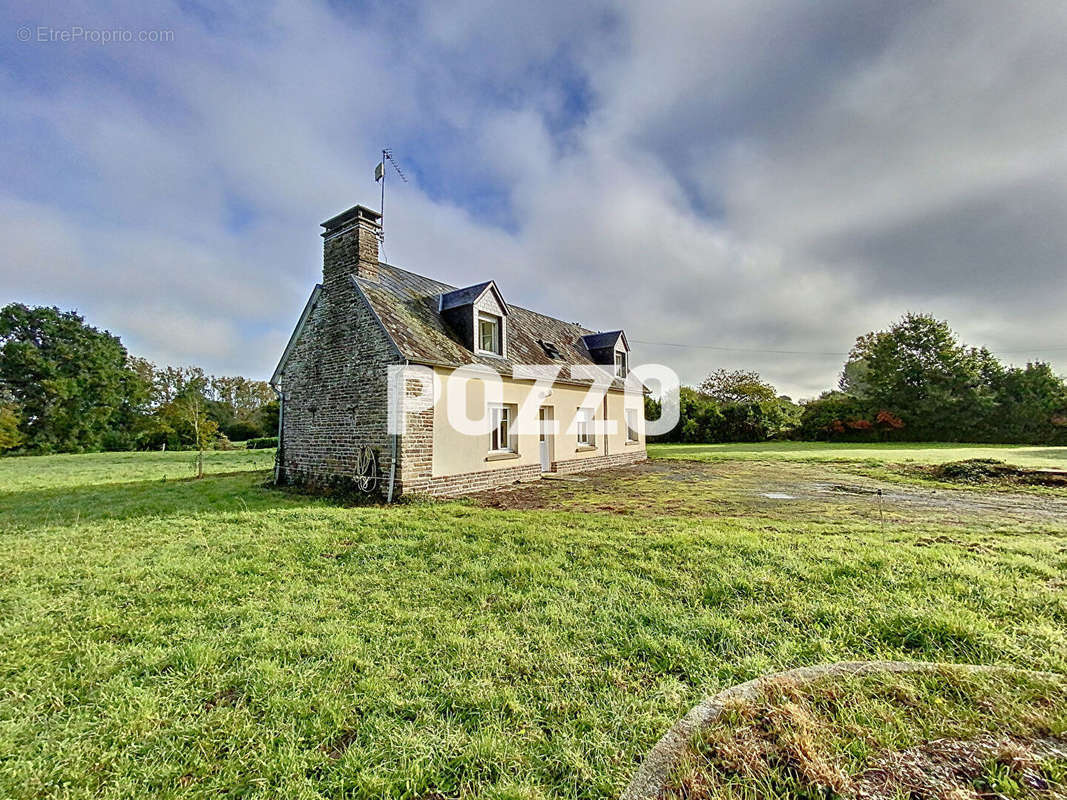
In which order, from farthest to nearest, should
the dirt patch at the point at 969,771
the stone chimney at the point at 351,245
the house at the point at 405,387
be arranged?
the stone chimney at the point at 351,245, the house at the point at 405,387, the dirt patch at the point at 969,771

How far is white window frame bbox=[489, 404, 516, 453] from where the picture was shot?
36.8ft

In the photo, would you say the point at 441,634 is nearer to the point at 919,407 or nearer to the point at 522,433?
the point at 522,433

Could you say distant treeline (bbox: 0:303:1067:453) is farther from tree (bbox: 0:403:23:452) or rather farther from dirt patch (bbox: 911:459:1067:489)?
dirt patch (bbox: 911:459:1067:489)

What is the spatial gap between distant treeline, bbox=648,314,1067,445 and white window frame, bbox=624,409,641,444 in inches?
533

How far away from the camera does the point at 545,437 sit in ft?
43.1

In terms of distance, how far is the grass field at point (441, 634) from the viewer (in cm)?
209

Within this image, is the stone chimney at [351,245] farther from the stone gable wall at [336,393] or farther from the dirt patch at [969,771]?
the dirt patch at [969,771]

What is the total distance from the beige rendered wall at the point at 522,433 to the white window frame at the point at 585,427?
21 centimetres

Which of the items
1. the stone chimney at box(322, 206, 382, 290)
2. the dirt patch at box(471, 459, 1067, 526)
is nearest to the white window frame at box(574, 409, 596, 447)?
the dirt patch at box(471, 459, 1067, 526)

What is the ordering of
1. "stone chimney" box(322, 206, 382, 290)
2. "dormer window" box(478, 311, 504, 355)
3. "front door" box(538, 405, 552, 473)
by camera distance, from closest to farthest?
"stone chimney" box(322, 206, 382, 290), "dormer window" box(478, 311, 504, 355), "front door" box(538, 405, 552, 473)

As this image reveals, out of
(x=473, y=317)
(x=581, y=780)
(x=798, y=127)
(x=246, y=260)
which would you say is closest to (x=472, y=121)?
(x=473, y=317)

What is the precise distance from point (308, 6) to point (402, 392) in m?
6.68

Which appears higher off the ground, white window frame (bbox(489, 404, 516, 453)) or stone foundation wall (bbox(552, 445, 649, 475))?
white window frame (bbox(489, 404, 516, 453))

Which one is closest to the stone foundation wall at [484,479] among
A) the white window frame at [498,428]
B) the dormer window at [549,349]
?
the white window frame at [498,428]
